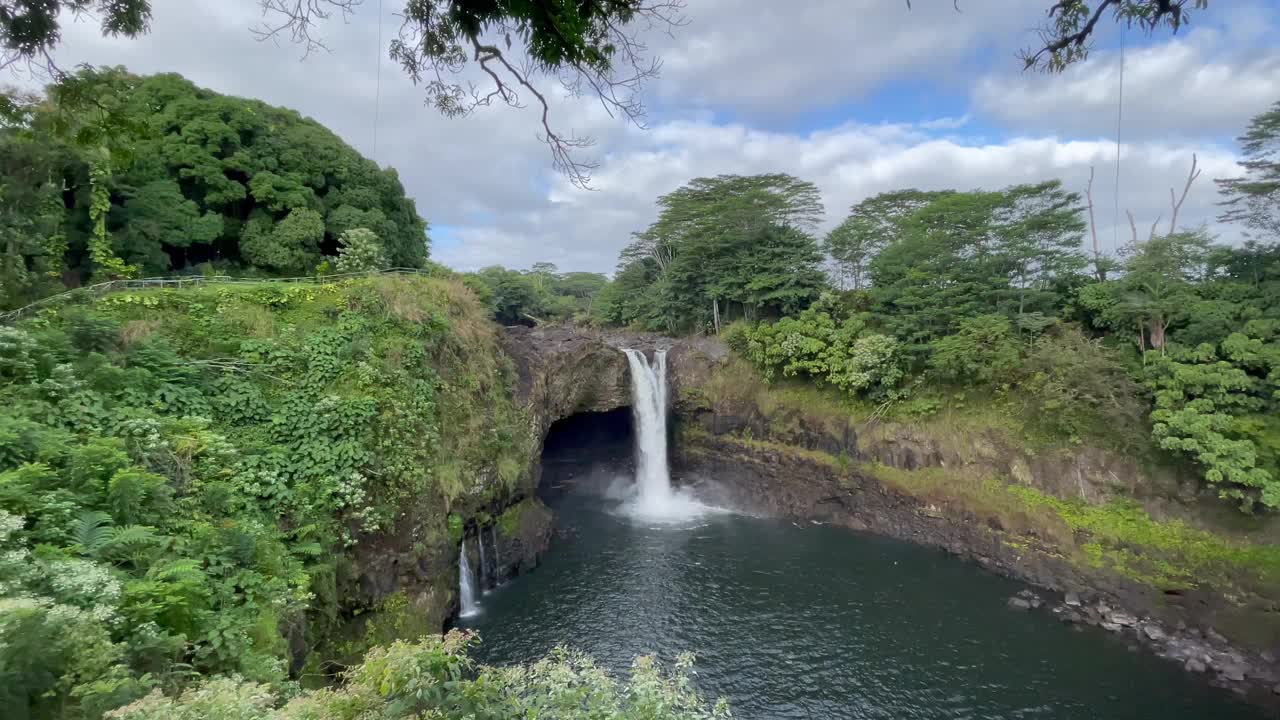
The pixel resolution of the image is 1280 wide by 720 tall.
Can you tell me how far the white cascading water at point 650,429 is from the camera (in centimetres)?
2609

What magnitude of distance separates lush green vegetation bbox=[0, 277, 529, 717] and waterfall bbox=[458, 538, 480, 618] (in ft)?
4.61

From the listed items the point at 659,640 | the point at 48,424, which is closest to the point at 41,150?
the point at 48,424

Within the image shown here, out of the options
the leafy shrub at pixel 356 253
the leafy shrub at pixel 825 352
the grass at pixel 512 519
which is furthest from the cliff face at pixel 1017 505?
the leafy shrub at pixel 356 253

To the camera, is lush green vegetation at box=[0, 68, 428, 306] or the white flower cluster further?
lush green vegetation at box=[0, 68, 428, 306]

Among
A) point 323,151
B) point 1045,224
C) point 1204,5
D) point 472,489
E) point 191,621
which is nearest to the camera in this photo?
point 1204,5

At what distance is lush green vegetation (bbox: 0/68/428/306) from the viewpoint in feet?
43.6

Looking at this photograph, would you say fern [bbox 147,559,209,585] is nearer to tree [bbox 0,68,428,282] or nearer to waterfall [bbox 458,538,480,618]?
waterfall [bbox 458,538,480,618]

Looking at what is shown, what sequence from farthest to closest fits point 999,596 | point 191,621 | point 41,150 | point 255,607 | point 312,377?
point 999,596
point 41,150
point 312,377
point 255,607
point 191,621

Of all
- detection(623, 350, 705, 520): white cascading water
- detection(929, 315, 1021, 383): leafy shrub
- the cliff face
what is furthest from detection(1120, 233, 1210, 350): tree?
detection(623, 350, 705, 520): white cascading water

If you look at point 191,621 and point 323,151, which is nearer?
point 191,621

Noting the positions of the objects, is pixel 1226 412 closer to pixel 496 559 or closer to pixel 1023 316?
pixel 1023 316

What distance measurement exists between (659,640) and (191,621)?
397 inches

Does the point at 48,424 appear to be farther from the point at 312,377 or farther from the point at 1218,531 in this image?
the point at 1218,531

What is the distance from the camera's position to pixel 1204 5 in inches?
166
